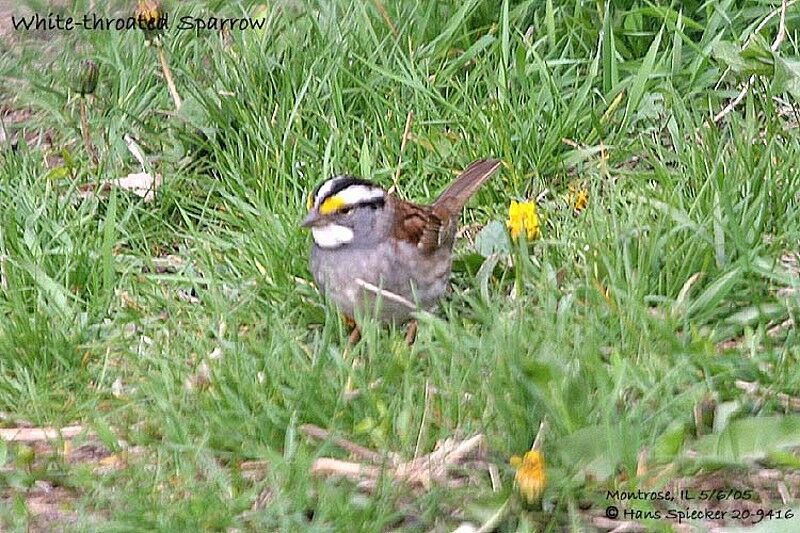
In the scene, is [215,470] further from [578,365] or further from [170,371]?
[578,365]

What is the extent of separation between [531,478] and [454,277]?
1779 mm

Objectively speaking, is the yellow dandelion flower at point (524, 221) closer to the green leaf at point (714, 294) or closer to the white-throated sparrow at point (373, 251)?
the white-throated sparrow at point (373, 251)

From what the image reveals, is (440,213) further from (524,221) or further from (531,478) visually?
(531,478)

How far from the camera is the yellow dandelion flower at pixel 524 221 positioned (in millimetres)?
5062

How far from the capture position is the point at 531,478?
3551 millimetres

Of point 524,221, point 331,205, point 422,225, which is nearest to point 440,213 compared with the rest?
point 422,225

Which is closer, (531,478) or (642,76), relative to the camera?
(531,478)

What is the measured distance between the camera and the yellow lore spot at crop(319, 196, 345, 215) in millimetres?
4996

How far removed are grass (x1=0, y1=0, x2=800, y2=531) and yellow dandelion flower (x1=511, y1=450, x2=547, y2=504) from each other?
6 centimetres

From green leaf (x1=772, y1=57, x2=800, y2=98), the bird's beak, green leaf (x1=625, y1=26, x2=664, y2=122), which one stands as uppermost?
green leaf (x1=772, y1=57, x2=800, y2=98)

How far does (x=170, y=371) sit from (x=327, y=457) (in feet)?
2.36

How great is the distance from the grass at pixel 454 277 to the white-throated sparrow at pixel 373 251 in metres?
0.13

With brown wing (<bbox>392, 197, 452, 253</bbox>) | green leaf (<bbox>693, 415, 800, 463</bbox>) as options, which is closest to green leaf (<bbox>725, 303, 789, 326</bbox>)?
green leaf (<bbox>693, 415, 800, 463</bbox>)

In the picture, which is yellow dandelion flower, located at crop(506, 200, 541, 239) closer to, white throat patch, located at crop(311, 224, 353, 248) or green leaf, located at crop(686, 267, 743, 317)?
white throat patch, located at crop(311, 224, 353, 248)
